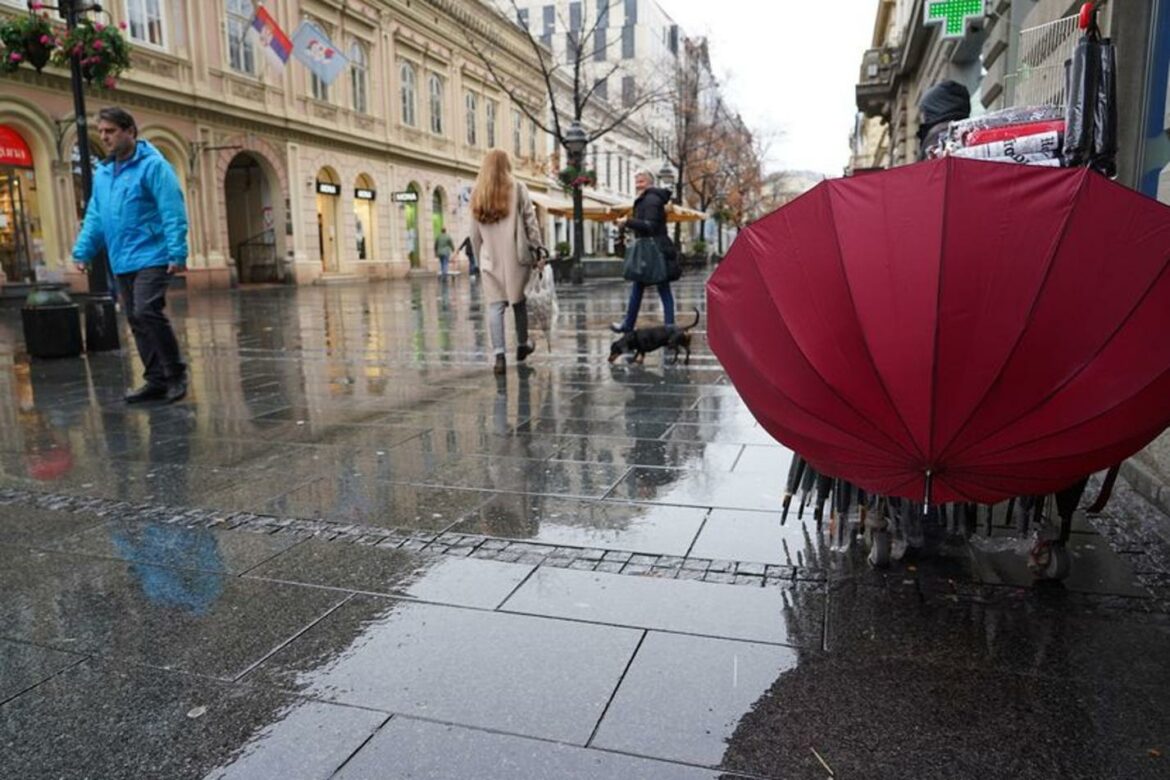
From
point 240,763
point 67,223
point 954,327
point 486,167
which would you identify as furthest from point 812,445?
point 67,223

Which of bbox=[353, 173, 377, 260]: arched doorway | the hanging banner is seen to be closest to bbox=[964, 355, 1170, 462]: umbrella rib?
the hanging banner

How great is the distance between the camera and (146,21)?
2491cm

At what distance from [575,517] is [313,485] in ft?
4.94

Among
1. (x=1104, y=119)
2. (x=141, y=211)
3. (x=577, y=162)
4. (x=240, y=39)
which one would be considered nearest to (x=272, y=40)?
(x=240, y=39)

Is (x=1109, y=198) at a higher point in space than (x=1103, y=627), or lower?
higher

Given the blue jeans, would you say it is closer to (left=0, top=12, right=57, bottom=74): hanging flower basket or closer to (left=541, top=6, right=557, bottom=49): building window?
(left=0, top=12, right=57, bottom=74): hanging flower basket

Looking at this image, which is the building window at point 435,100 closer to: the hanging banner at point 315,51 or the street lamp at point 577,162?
the hanging banner at point 315,51

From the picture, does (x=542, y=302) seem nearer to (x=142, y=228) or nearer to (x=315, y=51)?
(x=142, y=228)

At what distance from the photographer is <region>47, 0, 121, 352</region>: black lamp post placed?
32.4ft

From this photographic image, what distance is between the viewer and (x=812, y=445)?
2516mm

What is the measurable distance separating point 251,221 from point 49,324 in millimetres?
23905

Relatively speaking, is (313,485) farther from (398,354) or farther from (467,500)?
(398,354)

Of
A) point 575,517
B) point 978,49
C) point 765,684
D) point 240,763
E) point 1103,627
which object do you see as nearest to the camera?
point 240,763

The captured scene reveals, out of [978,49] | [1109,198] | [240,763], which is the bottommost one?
[240,763]
